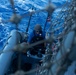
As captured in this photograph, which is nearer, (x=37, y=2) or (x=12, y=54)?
(x=12, y=54)

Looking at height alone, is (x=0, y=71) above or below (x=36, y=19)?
above

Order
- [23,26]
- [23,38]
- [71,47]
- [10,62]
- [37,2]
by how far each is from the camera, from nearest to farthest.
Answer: [71,47], [10,62], [23,38], [23,26], [37,2]

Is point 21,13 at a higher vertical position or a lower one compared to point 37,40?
lower

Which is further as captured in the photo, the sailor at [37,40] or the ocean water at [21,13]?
the ocean water at [21,13]

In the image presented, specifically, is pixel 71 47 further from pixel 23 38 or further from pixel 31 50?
pixel 23 38

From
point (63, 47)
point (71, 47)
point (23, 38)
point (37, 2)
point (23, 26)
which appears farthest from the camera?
point (37, 2)

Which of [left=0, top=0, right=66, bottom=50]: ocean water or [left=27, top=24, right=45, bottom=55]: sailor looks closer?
[left=27, top=24, right=45, bottom=55]: sailor

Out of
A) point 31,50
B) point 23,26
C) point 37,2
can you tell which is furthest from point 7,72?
point 37,2

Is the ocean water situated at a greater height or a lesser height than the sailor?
lesser

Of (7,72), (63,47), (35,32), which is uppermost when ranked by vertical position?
(63,47)

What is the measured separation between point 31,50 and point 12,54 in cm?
33

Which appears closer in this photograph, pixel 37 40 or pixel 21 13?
pixel 37 40

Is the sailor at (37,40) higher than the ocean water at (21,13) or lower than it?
higher

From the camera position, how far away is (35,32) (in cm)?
317
